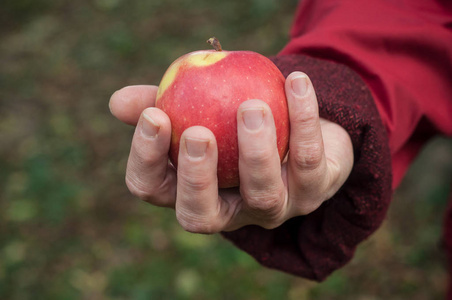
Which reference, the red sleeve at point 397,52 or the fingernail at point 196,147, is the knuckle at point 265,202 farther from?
the red sleeve at point 397,52

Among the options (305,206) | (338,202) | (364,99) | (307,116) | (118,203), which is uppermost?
(307,116)

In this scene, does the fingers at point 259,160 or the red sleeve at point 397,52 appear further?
the red sleeve at point 397,52

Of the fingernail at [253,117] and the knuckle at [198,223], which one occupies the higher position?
the fingernail at [253,117]

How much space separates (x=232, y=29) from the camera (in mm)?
3711

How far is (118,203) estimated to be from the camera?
2678mm

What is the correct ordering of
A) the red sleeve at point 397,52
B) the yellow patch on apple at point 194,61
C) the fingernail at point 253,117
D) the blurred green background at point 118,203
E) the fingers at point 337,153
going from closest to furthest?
the fingernail at point 253,117, the yellow patch on apple at point 194,61, the fingers at point 337,153, the red sleeve at point 397,52, the blurred green background at point 118,203

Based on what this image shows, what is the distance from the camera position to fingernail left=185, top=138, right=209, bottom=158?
861mm

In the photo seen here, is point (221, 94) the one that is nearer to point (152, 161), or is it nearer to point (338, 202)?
point (152, 161)

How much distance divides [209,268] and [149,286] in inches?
12.2

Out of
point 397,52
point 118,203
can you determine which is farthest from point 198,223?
point 118,203

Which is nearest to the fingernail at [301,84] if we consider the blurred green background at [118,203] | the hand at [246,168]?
the hand at [246,168]

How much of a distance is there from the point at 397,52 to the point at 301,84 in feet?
1.77

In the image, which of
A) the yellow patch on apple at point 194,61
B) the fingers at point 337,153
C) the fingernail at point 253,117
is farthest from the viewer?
the fingers at point 337,153

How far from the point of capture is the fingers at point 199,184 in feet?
2.86
